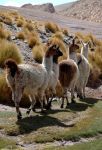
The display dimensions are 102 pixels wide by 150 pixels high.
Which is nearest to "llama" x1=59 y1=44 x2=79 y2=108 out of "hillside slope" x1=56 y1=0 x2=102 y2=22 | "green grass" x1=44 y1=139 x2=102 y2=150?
"green grass" x1=44 y1=139 x2=102 y2=150

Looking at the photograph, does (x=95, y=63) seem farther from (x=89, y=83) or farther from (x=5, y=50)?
(x=5, y=50)

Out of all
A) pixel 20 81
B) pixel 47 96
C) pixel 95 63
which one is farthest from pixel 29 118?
pixel 95 63

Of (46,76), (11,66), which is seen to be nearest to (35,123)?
(11,66)

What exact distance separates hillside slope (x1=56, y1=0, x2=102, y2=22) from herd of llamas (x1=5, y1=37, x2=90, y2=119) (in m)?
92.6

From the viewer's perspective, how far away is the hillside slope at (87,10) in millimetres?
114688

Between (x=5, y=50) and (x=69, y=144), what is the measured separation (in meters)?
9.24

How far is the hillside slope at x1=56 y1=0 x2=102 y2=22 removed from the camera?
376 feet

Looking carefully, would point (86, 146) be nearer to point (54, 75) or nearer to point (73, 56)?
point (54, 75)

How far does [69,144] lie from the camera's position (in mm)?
11242

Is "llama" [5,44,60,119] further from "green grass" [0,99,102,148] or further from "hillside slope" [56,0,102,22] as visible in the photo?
"hillside slope" [56,0,102,22]

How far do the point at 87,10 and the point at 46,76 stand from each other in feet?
361

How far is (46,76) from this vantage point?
13.7m

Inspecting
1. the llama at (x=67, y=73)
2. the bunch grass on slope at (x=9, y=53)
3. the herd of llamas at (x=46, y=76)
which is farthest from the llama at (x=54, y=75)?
the bunch grass on slope at (x=9, y=53)

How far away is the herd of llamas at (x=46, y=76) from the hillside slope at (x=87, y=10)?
92622 millimetres
